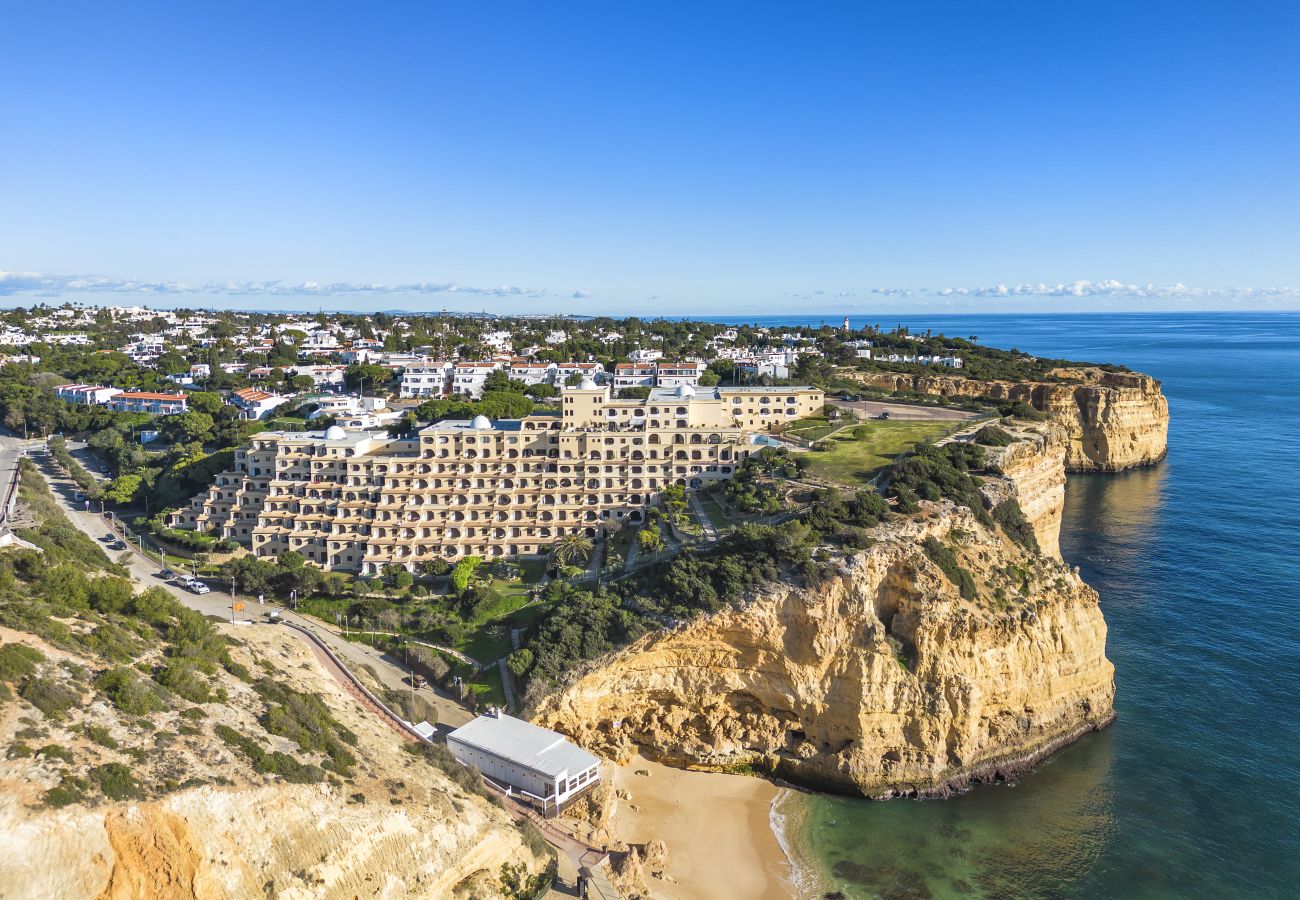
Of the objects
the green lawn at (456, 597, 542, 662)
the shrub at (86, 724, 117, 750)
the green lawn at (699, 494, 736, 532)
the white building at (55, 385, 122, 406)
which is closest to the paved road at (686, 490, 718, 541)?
the green lawn at (699, 494, 736, 532)

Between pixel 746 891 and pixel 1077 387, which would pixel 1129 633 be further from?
pixel 1077 387

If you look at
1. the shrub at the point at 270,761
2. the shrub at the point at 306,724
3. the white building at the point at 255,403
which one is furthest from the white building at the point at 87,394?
the shrub at the point at 270,761

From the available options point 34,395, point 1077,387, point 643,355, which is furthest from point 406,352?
point 1077,387

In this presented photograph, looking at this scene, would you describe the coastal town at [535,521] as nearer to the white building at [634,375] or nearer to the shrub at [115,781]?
the white building at [634,375]

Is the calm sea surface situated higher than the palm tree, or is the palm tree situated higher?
the palm tree

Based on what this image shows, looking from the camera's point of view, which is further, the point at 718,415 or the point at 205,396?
the point at 205,396

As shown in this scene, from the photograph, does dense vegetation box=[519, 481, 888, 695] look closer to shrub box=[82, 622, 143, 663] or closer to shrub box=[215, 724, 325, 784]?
shrub box=[215, 724, 325, 784]
